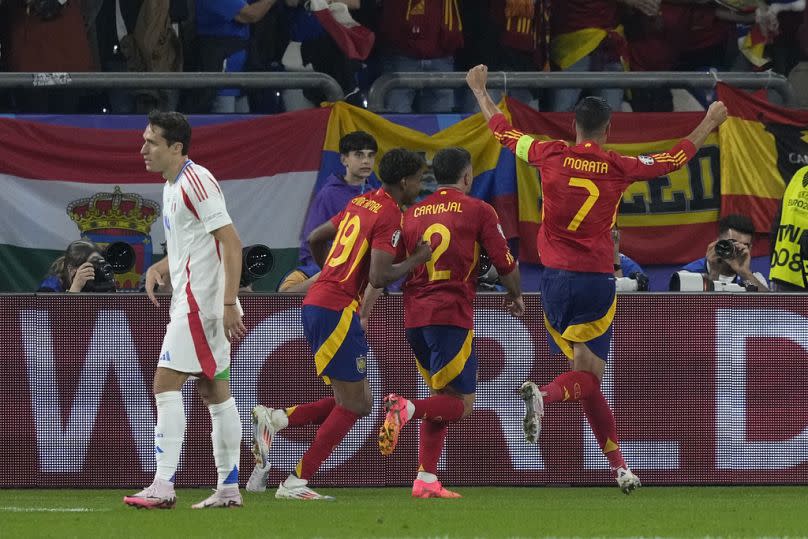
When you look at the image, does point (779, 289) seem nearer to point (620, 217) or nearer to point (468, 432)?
point (620, 217)

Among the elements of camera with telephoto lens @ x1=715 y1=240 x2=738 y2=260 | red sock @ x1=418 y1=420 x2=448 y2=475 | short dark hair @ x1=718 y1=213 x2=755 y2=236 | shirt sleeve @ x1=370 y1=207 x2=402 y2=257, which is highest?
short dark hair @ x1=718 y1=213 x2=755 y2=236

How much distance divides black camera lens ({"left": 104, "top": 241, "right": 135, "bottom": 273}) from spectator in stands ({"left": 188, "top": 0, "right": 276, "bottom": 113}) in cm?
217

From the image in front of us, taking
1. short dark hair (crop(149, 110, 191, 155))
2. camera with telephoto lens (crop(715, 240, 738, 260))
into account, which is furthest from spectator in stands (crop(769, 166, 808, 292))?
short dark hair (crop(149, 110, 191, 155))

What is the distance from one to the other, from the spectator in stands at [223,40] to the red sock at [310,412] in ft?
13.8

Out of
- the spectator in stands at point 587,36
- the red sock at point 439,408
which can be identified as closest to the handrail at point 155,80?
the spectator in stands at point 587,36

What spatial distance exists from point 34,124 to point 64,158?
1.13 ft

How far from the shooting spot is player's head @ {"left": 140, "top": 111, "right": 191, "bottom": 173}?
8.38m

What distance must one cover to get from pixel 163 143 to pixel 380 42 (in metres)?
5.88

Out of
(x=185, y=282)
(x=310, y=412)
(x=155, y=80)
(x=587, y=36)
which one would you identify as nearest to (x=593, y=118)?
(x=310, y=412)

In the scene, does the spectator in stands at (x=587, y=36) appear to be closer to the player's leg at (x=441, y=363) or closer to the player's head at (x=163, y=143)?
the player's leg at (x=441, y=363)

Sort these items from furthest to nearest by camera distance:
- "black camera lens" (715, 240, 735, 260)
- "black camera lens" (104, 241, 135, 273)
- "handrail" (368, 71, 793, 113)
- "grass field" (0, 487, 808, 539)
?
1. "handrail" (368, 71, 793, 113)
2. "black camera lens" (715, 240, 735, 260)
3. "black camera lens" (104, 241, 135, 273)
4. "grass field" (0, 487, 808, 539)

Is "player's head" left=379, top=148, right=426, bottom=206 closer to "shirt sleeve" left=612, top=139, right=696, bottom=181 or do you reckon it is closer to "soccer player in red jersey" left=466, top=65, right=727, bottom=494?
"soccer player in red jersey" left=466, top=65, right=727, bottom=494

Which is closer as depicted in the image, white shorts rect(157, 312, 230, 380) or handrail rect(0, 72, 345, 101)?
white shorts rect(157, 312, 230, 380)

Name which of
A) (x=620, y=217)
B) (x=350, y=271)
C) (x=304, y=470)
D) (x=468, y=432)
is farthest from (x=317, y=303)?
(x=620, y=217)
